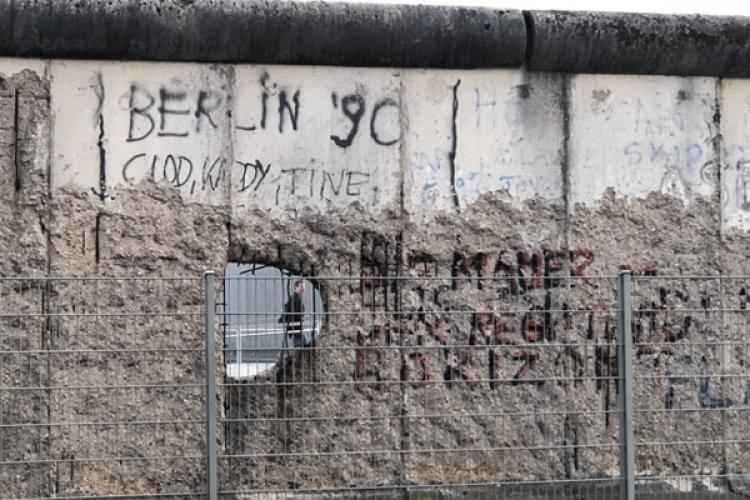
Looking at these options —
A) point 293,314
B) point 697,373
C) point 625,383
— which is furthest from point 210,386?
point 697,373

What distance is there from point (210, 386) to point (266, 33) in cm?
222

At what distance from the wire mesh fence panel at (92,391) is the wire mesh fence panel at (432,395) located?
0.34m

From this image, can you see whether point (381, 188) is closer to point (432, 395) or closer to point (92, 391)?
point (432, 395)

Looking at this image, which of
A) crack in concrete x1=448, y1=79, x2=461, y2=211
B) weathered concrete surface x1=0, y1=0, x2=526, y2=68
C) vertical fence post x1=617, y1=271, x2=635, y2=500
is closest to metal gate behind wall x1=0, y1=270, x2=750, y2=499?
vertical fence post x1=617, y1=271, x2=635, y2=500

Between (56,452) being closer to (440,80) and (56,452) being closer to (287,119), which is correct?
(287,119)

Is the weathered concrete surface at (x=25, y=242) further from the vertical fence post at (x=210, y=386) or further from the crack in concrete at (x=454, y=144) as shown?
the crack in concrete at (x=454, y=144)

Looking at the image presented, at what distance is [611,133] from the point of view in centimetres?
849

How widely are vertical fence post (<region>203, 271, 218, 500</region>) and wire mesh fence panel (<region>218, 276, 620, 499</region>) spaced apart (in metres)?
0.63

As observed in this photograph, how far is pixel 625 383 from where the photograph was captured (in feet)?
23.4

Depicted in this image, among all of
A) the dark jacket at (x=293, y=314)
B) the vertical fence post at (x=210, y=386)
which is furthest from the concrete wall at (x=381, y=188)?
the vertical fence post at (x=210, y=386)

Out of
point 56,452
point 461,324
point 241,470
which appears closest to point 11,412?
point 56,452

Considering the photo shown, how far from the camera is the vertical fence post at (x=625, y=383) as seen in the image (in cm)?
710

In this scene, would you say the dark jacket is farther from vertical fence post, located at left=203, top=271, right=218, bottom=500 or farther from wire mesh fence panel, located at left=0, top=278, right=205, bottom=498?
wire mesh fence panel, located at left=0, top=278, right=205, bottom=498

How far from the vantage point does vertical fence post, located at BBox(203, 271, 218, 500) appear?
22.0 feet
